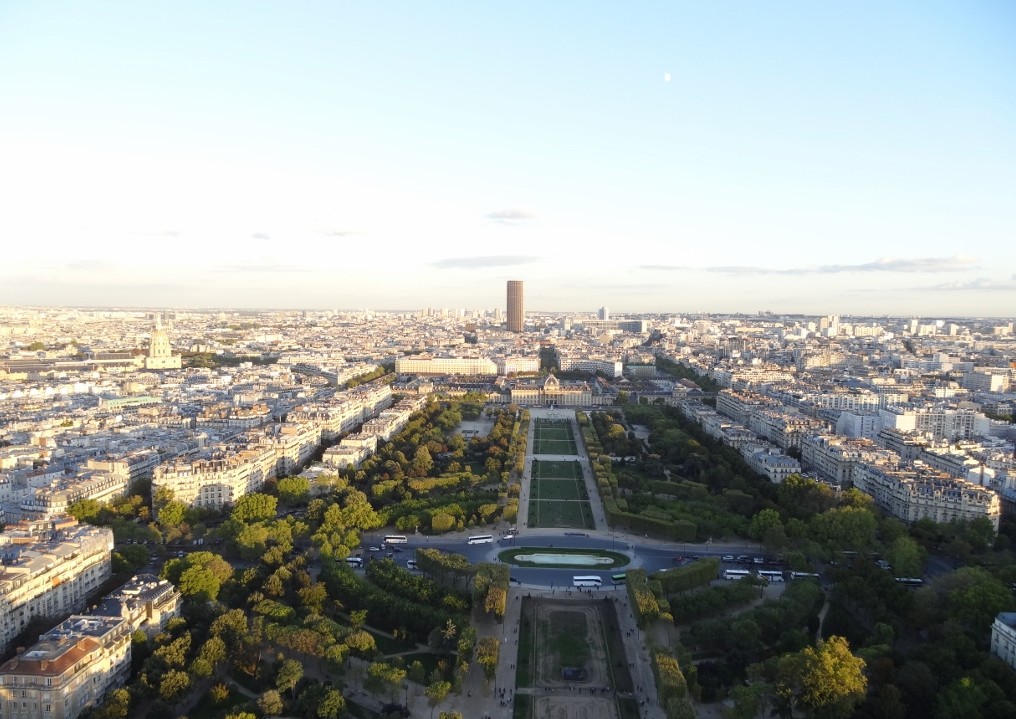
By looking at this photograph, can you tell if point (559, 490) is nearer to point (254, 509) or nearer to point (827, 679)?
point (254, 509)

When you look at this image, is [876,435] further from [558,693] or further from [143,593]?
[143,593]

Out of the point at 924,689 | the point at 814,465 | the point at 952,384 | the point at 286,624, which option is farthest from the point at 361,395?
the point at 952,384

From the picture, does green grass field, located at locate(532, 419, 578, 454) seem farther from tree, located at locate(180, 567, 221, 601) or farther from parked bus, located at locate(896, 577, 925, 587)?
tree, located at locate(180, 567, 221, 601)

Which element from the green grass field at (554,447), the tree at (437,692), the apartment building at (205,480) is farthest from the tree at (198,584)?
the green grass field at (554,447)

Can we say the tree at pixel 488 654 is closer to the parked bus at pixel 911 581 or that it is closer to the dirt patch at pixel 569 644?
the dirt patch at pixel 569 644

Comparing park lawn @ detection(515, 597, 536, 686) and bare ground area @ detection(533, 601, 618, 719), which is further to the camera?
park lawn @ detection(515, 597, 536, 686)

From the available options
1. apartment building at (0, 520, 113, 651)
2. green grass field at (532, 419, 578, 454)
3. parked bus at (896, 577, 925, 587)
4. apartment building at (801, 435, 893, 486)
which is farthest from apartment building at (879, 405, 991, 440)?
apartment building at (0, 520, 113, 651)
